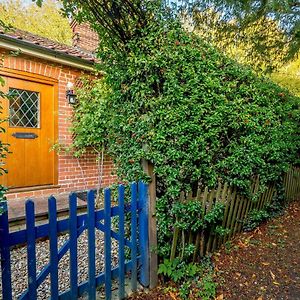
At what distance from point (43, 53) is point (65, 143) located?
177 centimetres

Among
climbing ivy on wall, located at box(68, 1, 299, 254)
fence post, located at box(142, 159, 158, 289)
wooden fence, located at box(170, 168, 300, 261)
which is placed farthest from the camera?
wooden fence, located at box(170, 168, 300, 261)

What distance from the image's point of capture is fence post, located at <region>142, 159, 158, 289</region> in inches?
106

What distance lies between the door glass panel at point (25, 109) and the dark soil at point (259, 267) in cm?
389

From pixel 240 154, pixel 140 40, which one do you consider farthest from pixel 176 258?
pixel 140 40

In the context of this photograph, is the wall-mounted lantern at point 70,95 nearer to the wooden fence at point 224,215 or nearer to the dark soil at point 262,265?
the wooden fence at point 224,215

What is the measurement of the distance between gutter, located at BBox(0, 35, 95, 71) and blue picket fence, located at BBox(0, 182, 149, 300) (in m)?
2.93

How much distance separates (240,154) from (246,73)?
3.23 ft

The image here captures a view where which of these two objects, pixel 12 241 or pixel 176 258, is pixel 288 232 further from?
pixel 12 241

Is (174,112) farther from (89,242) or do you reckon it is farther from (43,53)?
(43,53)

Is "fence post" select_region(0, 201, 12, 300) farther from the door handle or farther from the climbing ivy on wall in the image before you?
the door handle

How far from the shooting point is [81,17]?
106 inches

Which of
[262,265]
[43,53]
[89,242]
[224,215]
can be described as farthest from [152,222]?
[43,53]

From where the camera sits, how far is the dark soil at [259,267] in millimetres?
2634

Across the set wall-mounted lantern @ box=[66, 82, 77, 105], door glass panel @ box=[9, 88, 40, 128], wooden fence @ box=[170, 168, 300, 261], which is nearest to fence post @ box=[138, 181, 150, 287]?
wooden fence @ box=[170, 168, 300, 261]
